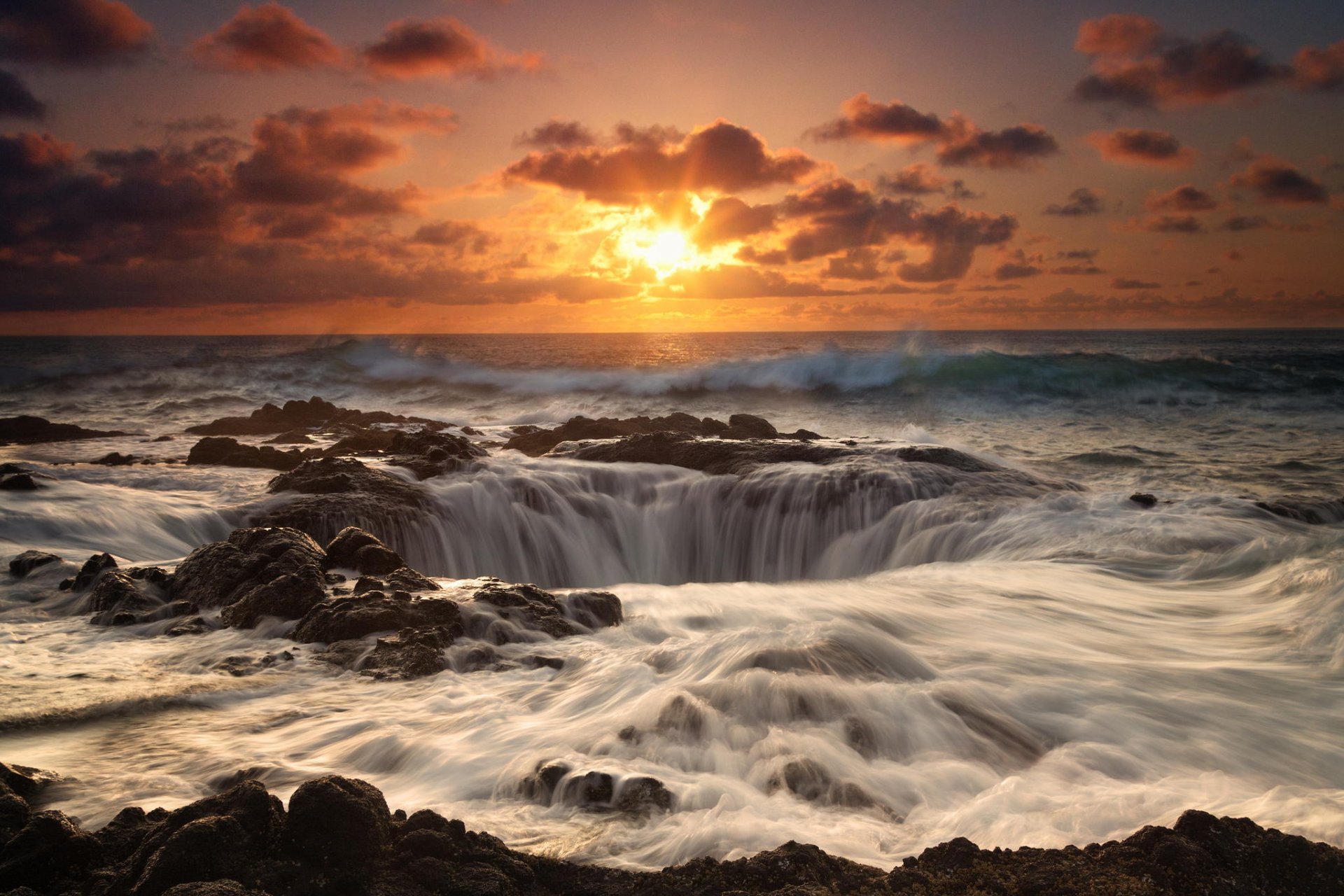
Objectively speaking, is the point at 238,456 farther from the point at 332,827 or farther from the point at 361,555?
the point at 332,827

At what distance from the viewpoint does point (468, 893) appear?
293 cm

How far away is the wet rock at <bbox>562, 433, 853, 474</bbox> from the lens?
13852 mm

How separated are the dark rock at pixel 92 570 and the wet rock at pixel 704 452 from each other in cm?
794

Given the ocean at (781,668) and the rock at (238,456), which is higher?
the rock at (238,456)

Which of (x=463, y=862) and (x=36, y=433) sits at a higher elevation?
(x=36, y=433)

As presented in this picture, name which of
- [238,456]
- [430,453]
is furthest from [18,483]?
[430,453]

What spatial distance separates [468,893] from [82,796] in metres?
2.20

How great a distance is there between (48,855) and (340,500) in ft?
26.3

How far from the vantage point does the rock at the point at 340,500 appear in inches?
404

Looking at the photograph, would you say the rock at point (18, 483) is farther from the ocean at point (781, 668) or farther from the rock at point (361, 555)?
the rock at point (361, 555)

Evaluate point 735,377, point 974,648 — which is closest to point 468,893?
point 974,648

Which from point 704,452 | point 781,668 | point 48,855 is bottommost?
point 781,668

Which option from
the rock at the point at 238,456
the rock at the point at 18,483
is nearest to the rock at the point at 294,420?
the rock at the point at 238,456

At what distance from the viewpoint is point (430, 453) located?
13.1 m
